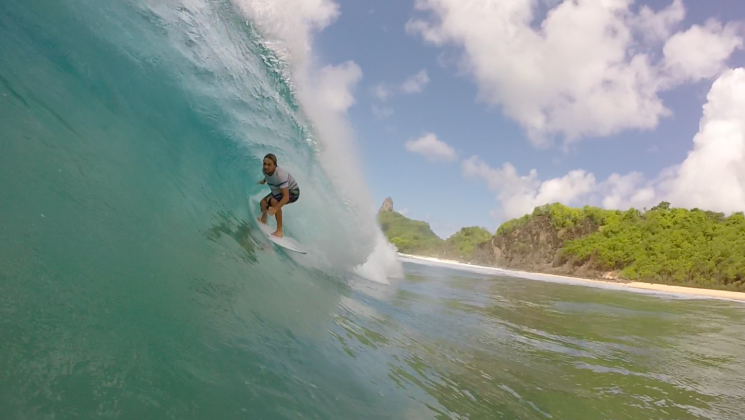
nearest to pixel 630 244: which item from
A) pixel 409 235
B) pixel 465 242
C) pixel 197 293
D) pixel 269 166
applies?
pixel 269 166

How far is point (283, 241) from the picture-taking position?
7672mm

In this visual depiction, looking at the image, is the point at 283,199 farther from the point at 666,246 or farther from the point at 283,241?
the point at 666,246

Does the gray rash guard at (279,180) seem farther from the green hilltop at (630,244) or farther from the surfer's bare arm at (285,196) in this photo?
the green hilltop at (630,244)

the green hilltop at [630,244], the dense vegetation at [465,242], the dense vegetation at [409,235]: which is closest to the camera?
the green hilltop at [630,244]

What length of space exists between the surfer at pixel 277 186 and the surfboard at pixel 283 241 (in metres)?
0.13

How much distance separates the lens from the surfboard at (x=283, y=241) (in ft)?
24.2

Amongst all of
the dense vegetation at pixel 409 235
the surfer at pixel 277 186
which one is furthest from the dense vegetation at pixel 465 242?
the surfer at pixel 277 186

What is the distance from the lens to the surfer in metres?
6.51

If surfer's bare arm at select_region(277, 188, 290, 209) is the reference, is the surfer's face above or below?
above

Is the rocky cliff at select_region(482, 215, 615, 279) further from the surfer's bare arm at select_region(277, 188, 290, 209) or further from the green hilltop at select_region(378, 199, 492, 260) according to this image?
the surfer's bare arm at select_region(277, 188, 290, 209)

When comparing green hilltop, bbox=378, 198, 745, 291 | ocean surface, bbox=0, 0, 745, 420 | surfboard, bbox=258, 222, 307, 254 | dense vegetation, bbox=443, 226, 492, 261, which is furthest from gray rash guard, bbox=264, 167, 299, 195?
dense vegetation, bbox=443, 226, 492, 261

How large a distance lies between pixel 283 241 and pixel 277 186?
1234 mm

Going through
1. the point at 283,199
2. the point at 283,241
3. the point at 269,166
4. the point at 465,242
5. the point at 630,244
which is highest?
the point at 630,244

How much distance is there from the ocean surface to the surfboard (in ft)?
0.67
